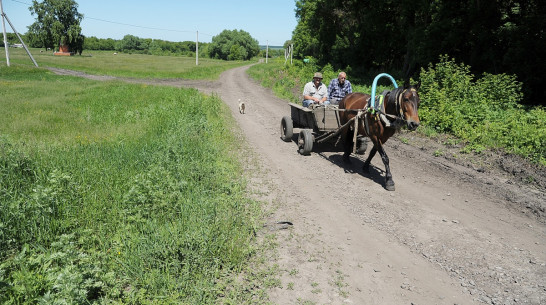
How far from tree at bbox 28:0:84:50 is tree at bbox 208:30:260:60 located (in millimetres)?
45148

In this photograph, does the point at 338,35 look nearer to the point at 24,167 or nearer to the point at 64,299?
the point at 24,167

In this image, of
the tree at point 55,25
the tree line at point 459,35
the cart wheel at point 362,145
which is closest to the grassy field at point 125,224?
the cart wheel at point 362,145

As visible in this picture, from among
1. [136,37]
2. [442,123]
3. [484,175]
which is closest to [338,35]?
[442,123]

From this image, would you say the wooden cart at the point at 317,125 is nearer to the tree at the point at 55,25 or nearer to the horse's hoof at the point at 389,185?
the horse's hoof at the point at 389,185

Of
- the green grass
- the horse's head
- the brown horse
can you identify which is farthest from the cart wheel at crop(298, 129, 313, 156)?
the green grass

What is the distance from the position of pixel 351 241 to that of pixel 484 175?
4.60 m

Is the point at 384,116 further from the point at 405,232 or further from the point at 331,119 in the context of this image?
the point at 405,232

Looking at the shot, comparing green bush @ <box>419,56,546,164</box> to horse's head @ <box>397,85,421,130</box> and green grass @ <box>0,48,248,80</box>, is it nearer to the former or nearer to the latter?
horse's head @ <box>397,85,421,130</box>

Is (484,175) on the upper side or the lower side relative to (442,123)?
lower

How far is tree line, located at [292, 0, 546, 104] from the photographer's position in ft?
43.7

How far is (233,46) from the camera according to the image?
112375 millimetres

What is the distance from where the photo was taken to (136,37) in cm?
16238

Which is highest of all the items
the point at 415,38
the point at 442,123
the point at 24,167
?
the point at 415,38

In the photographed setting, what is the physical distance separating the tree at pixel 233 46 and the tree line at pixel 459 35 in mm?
88002
